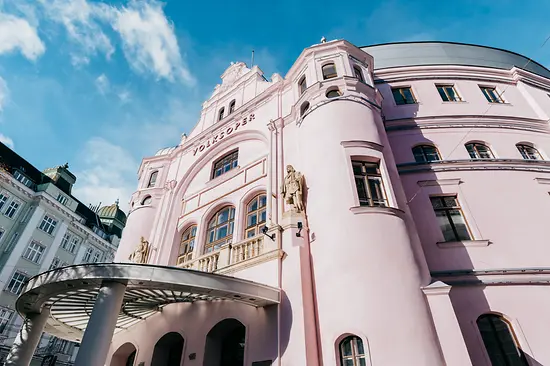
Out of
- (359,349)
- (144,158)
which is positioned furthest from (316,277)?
(144,158)

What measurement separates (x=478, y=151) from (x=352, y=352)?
10247 millimetres

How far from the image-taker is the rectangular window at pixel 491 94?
15295 millimetres

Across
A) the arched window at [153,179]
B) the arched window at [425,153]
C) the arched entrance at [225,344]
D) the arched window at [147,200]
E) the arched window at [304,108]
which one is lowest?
the arched entrance at [225,344]

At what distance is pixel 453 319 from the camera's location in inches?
295

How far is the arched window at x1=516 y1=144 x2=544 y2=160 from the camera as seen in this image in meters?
13.1

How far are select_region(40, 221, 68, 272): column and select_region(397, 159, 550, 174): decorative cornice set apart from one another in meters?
33.2

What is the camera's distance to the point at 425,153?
13.2 metres

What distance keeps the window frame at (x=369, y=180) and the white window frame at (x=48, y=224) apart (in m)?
32.2

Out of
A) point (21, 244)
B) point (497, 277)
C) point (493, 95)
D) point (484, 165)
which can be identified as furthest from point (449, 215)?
point (21, 244)

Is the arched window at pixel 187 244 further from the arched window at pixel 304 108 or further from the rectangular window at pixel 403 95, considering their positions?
the rectangular window at pixel 403 95

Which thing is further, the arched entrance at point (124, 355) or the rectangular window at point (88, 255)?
the rectangular window at point (88, 255)

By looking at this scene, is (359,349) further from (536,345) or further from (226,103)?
(226,103)

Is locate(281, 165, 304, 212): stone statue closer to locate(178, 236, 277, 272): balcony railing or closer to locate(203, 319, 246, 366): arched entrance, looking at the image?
locate(178, 236, 277, 272): balcony railing

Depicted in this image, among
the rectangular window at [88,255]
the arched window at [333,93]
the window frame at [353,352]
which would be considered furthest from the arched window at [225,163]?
the rectangular window at [88,255]
